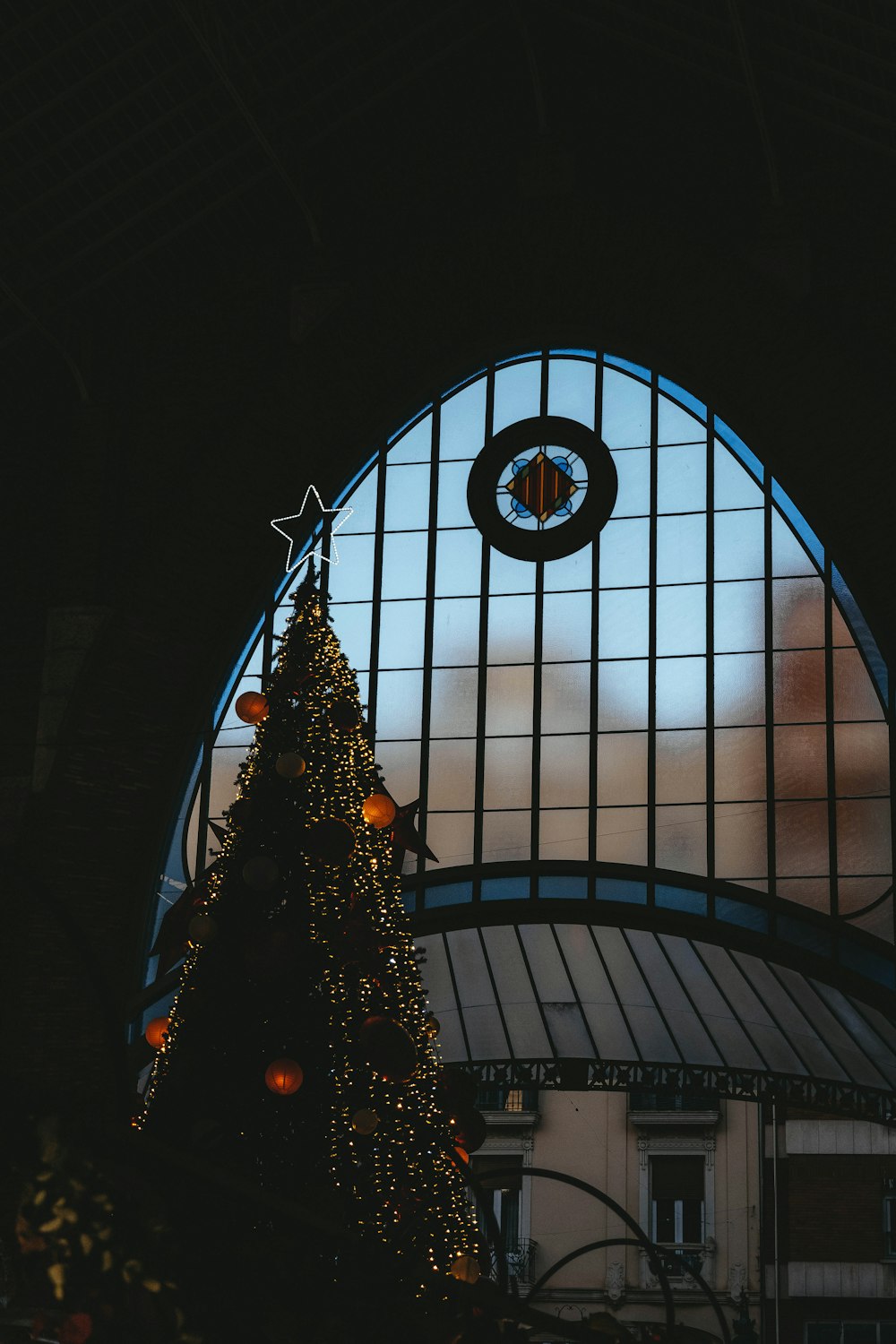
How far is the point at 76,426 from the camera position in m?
19.0

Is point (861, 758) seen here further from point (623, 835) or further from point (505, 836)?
point (505, 836)

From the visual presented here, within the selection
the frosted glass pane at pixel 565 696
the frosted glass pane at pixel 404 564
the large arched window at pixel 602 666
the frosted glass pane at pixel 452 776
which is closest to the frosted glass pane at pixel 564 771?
the large arched window at pixel 602 666

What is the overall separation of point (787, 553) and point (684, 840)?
3.34 m

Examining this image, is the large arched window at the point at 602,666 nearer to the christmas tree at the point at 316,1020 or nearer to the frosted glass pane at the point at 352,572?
the frosted glass pane at the point at 352,572

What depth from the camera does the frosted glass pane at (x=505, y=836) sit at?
17234mm

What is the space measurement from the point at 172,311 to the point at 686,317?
627 cm

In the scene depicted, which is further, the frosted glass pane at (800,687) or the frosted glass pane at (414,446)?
the frosted glass pane at (414,446)

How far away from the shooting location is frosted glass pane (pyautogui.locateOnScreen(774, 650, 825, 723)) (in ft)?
55.0

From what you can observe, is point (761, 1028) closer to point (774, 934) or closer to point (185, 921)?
point (774, 934)

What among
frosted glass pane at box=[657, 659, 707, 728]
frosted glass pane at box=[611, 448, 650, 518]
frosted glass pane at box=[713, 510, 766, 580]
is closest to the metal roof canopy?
frosted glass pane at box=[657, 659, 707, 728]

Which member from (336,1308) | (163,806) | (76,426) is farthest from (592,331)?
(336,1308)

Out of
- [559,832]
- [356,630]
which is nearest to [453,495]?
[356,630]

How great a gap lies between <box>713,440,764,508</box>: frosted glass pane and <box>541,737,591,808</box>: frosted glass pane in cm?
311

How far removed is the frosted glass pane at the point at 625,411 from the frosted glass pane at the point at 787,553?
187 cm
